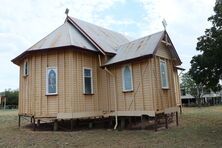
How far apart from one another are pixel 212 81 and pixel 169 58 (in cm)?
375

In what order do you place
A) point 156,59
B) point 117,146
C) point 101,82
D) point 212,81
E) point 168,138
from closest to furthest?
point 117,146 < point 168,138 < point 212,81 < point 156,59 < point 101,82

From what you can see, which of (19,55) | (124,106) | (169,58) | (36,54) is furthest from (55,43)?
(169,58)

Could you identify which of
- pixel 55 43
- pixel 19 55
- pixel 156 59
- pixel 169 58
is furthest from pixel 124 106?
pixel 19 55

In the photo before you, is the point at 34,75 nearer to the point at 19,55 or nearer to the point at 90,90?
the point at 19,55

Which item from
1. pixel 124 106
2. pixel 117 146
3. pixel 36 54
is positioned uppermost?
pixel 36 54

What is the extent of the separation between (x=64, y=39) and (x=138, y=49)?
184 inches

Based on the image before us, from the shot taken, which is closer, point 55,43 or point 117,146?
point 117,146

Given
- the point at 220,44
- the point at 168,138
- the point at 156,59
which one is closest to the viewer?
the point at 168,138

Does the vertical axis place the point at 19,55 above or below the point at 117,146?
above

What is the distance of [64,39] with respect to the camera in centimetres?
1659

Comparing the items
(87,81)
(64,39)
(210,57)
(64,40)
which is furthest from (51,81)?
(210,57)

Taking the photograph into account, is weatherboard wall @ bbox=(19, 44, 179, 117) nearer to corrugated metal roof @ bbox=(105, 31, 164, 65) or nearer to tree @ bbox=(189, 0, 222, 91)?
corrugated metal roof @ bbox=(105, 31, 164, 65)

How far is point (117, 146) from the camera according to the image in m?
10.9

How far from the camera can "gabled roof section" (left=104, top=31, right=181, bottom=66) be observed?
590 inches
